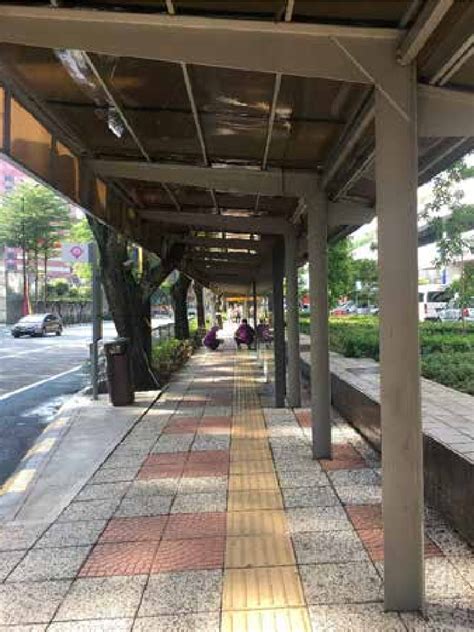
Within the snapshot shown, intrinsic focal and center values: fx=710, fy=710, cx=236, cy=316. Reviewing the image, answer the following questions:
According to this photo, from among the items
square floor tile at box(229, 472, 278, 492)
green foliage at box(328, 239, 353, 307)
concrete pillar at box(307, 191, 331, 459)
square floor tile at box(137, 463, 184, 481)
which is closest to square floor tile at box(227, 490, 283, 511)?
square floor tile at box(229, 472, 278, 492)

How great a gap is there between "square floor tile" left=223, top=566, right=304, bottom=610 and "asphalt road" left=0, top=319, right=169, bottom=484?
407 centimetres

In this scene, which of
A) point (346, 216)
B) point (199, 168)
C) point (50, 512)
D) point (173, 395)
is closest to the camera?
point (50, 512)

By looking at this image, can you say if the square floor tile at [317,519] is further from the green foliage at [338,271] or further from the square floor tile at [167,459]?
the green foliage at [338,271]

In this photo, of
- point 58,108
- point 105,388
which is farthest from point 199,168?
point 105,388

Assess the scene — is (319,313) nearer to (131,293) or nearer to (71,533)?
(71,533)

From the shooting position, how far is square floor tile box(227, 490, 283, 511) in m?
5.79

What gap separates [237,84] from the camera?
479cm

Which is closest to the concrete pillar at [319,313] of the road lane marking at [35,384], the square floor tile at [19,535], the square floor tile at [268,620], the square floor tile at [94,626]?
the square floor tile at [19,535]

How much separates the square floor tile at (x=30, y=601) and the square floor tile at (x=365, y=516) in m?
2.15

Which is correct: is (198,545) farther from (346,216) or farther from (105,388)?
(105,388)

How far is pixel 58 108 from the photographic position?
5574mm

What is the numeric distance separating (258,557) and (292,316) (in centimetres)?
638

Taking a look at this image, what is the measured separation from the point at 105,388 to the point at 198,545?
9.24m

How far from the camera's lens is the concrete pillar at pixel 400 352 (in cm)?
370
